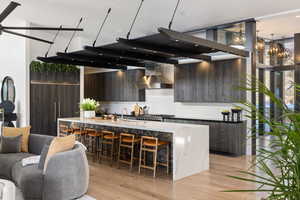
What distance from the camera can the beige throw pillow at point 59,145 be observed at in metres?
3.88

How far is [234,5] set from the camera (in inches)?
234

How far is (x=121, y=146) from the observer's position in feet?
20.7

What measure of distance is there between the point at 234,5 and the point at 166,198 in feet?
14.6

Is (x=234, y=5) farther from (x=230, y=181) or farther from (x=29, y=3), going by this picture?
(x=29, y=3)

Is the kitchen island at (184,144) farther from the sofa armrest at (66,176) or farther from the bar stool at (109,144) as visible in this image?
the sofa armrest at (66,176)

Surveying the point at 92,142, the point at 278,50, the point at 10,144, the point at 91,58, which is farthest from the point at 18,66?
the point at 278,50

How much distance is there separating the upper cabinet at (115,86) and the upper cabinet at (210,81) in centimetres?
175

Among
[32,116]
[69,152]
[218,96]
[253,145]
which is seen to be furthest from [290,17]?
[32,116]

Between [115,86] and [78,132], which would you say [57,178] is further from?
[115,86]

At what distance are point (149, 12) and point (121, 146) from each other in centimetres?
340

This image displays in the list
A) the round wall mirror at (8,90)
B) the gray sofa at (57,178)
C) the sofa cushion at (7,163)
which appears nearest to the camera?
the gray sofa at (57,178)

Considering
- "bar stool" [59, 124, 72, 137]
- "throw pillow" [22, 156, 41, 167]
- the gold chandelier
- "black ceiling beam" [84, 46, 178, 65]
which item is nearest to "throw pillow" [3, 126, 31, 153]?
"throw pillow" [22, 156, 41, 167]

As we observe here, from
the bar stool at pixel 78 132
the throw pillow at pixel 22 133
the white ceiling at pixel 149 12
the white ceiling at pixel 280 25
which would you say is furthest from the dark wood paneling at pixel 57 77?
the white ceiling at pixel 280 25

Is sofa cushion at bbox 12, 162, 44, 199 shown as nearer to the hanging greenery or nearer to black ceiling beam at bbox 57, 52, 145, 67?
black ceiling beam at bbox 57, 52, 145, 67
